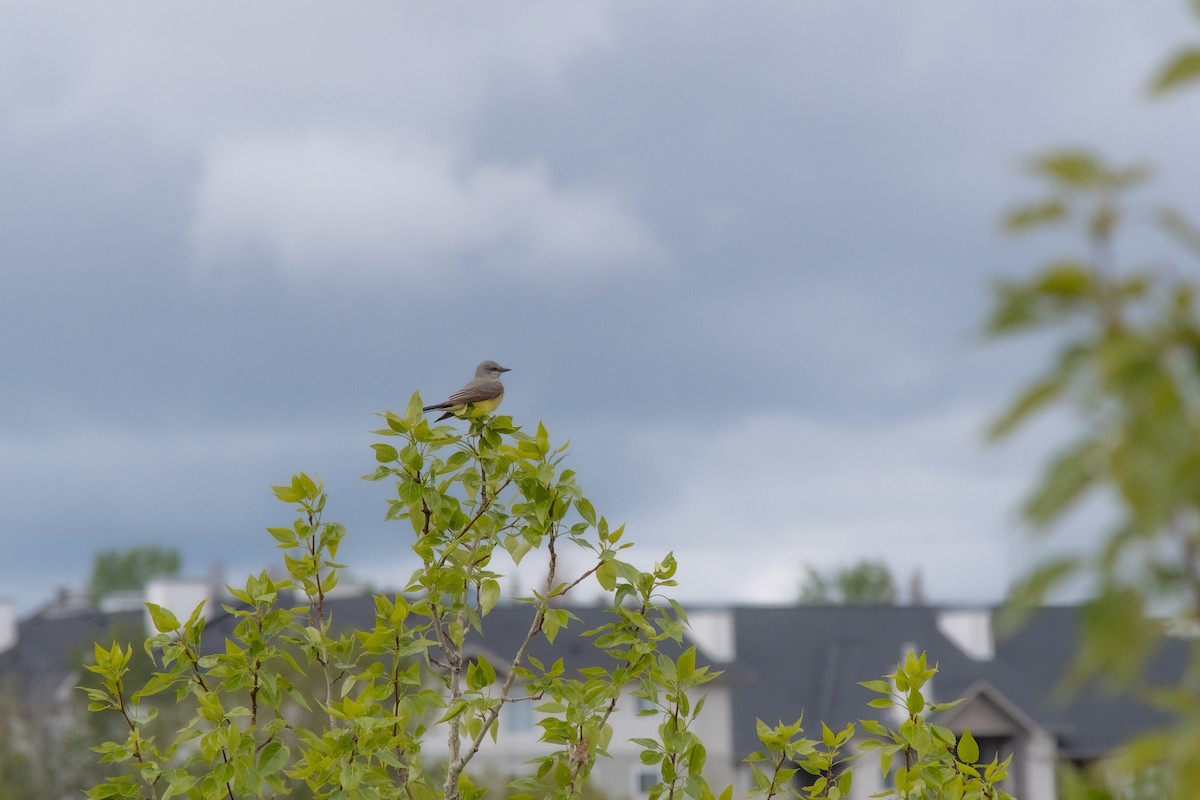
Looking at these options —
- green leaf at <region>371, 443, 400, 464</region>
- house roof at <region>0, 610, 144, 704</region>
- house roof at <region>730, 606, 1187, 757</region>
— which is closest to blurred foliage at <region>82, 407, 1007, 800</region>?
green leaf at <region>371, 443, 400, 464</region>

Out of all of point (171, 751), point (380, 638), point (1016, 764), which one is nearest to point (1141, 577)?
point (380, 638)

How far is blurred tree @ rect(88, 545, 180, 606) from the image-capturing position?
96000mm

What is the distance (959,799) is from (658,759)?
0.86m

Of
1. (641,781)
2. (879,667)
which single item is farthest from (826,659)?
(641,781)

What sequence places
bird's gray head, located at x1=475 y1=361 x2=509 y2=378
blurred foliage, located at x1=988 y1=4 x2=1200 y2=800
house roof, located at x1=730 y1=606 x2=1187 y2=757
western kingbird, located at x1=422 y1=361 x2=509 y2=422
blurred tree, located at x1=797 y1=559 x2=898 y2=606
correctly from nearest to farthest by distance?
blurred foliage, located at x1=988 y1=4 x2=1200 y2=800
western kingbird, located at x1=422 y1=361 x2=509 y2=422
bird's gray head, located at x1=475 y1=361 x2=509 y2=378
house roof, located at x1=730 y1=606 x2=1187 y2=757
blurred tree, located at x1=797 y1=559 x2=898 y2=606

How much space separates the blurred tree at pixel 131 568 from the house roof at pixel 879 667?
59.1 metres

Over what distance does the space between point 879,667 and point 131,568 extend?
66.2 metres

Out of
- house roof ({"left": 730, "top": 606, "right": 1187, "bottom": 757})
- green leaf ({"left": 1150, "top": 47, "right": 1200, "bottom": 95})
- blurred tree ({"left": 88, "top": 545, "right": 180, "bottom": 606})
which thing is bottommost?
green leaf ({"left": 1150, "top": 47, "right": 1200, "bottom": 95})

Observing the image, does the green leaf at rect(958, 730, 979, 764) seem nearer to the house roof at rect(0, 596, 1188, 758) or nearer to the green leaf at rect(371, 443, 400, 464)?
the green leaf at rect(371, 443, 400, 464)

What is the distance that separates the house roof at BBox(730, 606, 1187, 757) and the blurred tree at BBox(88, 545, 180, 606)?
5911cm

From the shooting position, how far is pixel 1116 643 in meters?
1.27

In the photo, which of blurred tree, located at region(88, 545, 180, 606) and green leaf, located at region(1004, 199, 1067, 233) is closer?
green leaf, located at region(1004, 199, 1067, 233)

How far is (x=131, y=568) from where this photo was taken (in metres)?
96.4

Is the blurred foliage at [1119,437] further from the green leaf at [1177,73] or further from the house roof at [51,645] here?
the house roof at [51,645]
